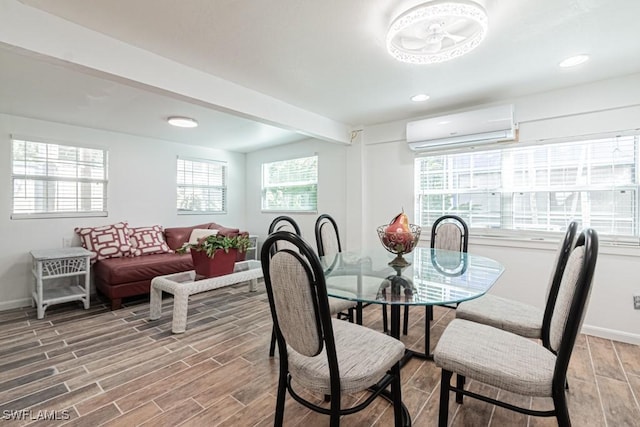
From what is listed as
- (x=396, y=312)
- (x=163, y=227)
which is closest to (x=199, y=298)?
(x=163, y=227)

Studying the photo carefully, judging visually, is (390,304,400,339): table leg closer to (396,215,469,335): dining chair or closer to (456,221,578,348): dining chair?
(456,221,578,348): dining chair

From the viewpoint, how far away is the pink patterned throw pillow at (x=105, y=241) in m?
3.76

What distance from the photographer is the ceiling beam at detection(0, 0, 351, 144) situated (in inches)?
63.8

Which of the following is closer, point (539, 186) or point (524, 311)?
point (524, 311)

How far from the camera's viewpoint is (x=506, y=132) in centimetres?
291

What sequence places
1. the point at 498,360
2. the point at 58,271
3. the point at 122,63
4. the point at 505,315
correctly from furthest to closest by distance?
the point at 58,271 → the point at 122,63 → the point at 505,315 → the point at 498,360

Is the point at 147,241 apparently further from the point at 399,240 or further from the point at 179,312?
the point at 399,240

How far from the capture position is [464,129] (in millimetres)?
3102

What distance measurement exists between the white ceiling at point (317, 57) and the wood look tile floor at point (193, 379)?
2.02 m

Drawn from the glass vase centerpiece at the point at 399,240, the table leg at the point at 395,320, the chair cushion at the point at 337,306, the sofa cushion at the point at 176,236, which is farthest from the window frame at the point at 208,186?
the table leg at the point at 395,320

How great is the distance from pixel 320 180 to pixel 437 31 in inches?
121

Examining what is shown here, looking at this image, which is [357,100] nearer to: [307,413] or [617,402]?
[307,413]

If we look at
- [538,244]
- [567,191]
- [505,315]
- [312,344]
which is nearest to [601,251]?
[538,244]

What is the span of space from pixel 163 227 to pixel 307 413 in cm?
398
